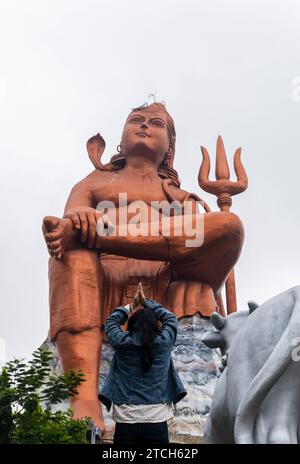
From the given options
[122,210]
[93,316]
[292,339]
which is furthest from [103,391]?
[122,210]

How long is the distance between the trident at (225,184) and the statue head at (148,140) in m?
0.54

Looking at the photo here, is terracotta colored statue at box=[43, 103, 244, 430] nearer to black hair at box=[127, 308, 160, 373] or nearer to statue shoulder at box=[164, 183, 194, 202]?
statue shoulder at box=[164, 183, 194, 202]

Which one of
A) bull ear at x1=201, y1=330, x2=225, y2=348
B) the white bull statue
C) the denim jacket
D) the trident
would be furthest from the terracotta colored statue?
the denim jacket

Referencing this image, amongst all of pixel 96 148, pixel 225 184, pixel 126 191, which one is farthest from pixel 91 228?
pixel 96 148

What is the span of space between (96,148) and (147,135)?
723 mm

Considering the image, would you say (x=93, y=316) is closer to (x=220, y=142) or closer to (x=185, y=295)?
(x=185, y=295)

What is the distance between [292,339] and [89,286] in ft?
14.9

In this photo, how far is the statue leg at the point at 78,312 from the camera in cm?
766

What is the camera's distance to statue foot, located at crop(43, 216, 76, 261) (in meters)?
7.84

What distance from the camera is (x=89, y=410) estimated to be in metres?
7.23

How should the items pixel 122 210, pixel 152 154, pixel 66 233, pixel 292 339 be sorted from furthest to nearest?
1. pixel 152 154
2. pixel 122 210
3. pixel 66 233
4. pixel 292 339

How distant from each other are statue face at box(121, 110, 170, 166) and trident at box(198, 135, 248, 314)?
0.53 metres

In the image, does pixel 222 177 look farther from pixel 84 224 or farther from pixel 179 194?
pixel 84 224

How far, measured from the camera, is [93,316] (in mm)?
7941
